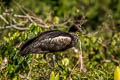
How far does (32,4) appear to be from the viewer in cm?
1134

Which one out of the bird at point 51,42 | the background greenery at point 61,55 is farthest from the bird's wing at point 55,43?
the background greenery at point 61,55

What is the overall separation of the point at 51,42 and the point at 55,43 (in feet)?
0.28

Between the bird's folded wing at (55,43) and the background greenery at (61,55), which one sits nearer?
the background greenery at (61,55)

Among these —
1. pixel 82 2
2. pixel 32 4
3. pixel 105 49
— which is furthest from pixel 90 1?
pixel 105 49

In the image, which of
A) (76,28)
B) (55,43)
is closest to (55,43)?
(55,43)

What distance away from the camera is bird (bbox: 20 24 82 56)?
626cm

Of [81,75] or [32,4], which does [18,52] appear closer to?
[81,75]

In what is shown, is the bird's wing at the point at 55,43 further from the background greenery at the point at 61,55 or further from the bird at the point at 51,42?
the background greenery at the point at 61,55

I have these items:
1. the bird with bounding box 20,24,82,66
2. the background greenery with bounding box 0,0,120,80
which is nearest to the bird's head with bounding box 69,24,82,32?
the bird with bounding box 20,24,82,66

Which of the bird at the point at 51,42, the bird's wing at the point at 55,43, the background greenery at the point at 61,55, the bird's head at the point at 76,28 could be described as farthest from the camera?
the bird's head at the point at 76,28

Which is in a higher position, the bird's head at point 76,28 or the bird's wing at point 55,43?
the bird's head at point 76,28

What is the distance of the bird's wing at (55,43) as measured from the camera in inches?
257

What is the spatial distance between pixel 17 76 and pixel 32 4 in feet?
19.6

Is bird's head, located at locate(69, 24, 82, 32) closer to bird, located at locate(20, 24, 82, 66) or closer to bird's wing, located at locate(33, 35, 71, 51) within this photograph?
bird, located at locate(20, 24, 82, 66)
